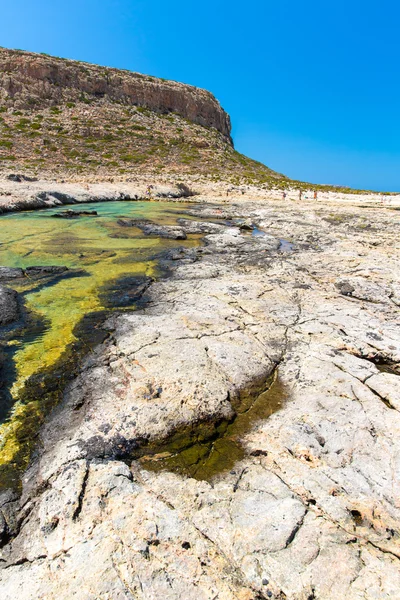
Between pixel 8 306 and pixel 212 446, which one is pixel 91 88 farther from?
pixel 212 446

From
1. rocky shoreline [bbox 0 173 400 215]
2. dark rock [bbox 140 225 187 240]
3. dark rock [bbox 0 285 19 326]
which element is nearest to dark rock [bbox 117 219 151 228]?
dark rock [bbox 140 225 187 240]

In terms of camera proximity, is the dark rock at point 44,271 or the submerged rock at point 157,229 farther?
the submerged rock at point 157,229

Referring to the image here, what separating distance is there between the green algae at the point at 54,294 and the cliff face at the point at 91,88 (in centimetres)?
4507

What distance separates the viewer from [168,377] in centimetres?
431

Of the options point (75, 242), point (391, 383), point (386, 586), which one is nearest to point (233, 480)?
point (386, 586)

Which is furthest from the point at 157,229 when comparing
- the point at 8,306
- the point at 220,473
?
the point at 220,473

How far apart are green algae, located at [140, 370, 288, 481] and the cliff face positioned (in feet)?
190

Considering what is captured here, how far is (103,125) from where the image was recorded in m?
48.8

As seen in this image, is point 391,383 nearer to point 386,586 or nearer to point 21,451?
point 386,586

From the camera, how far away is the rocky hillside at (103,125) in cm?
3846

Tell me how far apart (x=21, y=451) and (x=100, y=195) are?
24653 millimetres

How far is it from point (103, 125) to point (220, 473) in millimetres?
54436

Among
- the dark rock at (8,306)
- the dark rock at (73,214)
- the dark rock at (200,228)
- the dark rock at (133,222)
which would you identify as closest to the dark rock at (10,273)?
the dark rock at (8,306)

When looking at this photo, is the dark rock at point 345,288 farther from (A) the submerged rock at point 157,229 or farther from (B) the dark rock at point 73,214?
(B) the dark rock at point 73,214
